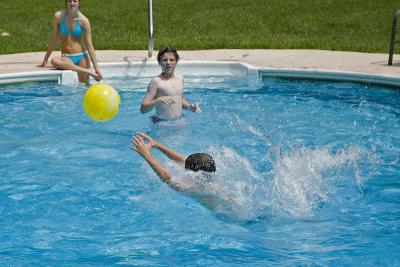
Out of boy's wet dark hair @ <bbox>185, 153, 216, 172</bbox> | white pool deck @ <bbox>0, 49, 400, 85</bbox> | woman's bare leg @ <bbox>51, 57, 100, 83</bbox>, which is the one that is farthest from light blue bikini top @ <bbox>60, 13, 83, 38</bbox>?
boy's wet dark hair @ <bbox>185, 153, 216, 172</bbox>

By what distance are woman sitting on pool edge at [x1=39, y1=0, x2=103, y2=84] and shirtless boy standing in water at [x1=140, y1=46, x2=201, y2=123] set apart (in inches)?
96.7

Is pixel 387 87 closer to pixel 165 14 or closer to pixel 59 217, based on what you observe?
pixel 59 217

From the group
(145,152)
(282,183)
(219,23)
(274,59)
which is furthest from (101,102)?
(219,23)

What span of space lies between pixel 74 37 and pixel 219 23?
5658 millimetres

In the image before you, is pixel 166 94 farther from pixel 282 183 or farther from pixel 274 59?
pixel 274 59

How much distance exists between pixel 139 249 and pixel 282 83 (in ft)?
20.3

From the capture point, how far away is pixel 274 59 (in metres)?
11.9

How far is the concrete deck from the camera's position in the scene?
36.4 ft

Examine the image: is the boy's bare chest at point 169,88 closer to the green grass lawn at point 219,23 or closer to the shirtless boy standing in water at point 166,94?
the shirtless boy standing in water at point 166,94

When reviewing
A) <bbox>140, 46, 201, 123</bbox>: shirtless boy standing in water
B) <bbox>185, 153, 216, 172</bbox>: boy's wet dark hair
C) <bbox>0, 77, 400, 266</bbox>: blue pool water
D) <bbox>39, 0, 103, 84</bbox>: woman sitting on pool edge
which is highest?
<bbox>39, 0, 103, 84</bbox>: woman sitting on pool edge

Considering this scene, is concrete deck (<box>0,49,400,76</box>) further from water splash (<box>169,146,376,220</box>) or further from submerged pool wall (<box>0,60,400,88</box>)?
water splash (<box>169,146,376,220</box>)

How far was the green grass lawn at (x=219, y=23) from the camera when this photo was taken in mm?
13289

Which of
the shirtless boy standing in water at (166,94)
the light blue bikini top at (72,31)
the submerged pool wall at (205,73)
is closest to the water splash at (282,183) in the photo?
the shirtless boy standing in water at (166,94)

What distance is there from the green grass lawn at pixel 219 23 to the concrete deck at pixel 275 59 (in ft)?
1.82
